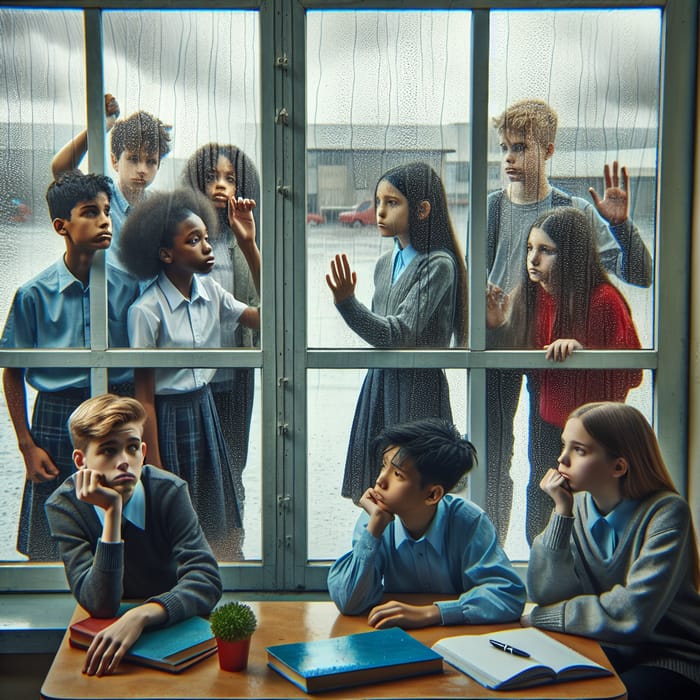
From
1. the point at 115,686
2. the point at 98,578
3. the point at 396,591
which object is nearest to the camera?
the point at 115,686

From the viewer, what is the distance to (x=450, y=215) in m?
2.52

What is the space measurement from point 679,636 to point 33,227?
2.07m

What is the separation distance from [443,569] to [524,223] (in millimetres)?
1007

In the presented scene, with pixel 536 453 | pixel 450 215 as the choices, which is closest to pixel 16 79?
pixel 450 215

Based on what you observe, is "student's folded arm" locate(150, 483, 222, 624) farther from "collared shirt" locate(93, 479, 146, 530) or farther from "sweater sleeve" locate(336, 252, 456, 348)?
"sweater sleeve" locate(336, 252, 456, 348)

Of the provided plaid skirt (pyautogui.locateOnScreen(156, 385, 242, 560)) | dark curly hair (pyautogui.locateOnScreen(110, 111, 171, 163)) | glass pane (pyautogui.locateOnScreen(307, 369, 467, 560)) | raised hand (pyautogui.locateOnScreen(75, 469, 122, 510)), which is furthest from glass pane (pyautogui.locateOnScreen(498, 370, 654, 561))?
dark curly hair (pyautogui.locateOnScreen(110, 111, 171, 163))

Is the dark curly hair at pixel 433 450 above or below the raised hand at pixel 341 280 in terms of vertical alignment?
below

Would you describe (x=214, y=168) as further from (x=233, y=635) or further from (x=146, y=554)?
(x=233, y=635)

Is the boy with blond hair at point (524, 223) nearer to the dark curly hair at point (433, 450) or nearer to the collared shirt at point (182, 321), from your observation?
the dark curly hair at point (433, 450)

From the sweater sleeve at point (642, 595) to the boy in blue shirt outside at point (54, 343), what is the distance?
1359 mm

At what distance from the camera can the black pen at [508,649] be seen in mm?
1962

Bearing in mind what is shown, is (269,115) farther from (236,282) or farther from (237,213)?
(236,282)

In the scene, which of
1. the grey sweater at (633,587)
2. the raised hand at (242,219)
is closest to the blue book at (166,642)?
the grey sweater at (633,587)

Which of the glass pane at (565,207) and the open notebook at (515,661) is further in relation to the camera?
the glass pane at (565,207)
